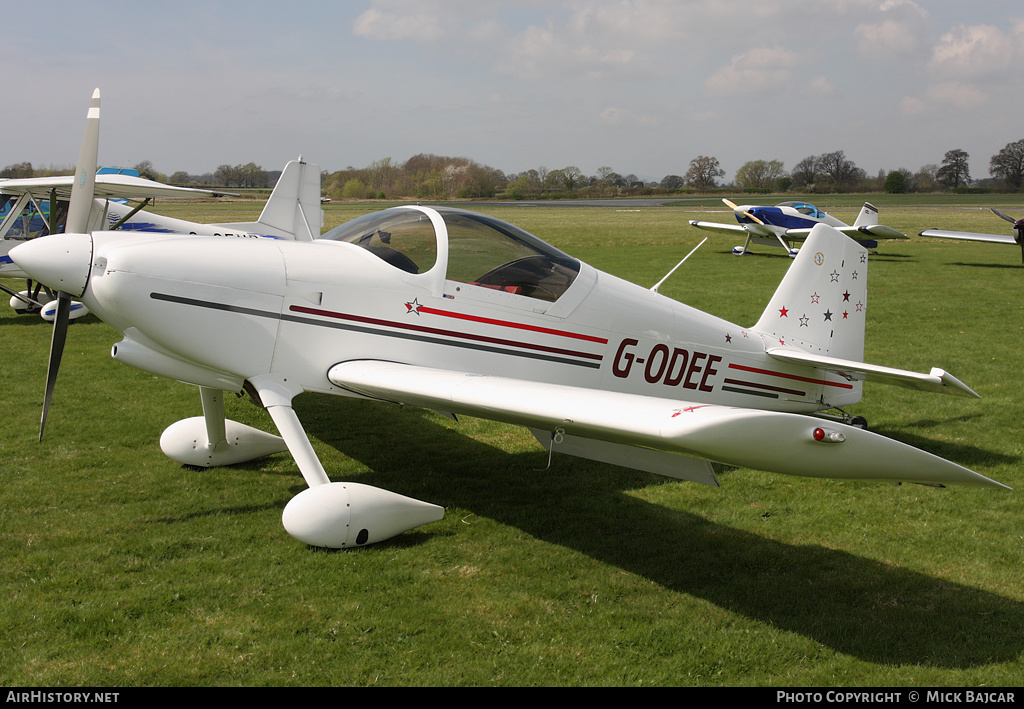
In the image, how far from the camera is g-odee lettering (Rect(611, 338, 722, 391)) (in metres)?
5.34

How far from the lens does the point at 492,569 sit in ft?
14.0

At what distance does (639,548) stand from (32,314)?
12605 mm

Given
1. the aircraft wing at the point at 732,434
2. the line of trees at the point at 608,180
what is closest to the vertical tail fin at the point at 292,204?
the aircraft wing at the point at 732,434

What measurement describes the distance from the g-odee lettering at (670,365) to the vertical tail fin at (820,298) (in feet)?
2.65

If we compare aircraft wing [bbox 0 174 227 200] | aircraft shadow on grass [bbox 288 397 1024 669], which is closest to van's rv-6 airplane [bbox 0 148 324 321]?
aircraft wing [bbox 0 174 227 200]

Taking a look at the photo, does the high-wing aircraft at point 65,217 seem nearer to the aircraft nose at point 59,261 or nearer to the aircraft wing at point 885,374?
the aircraft nose at point 59,261

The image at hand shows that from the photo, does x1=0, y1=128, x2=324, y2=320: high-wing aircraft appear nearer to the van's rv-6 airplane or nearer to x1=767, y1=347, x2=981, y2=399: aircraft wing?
the van's rv-6 airplane

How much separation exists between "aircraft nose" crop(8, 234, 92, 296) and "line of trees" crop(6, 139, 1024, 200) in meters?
73.5

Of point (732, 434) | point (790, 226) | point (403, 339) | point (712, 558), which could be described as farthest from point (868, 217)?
point (732, 434)

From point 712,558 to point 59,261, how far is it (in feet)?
14.5

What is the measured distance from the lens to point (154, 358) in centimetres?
476

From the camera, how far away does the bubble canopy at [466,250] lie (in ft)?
16.5

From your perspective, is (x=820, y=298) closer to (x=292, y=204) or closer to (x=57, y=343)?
(x=57, y=343)
